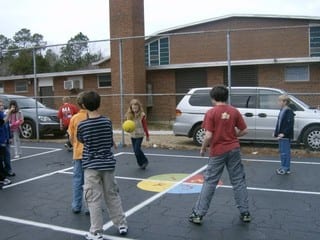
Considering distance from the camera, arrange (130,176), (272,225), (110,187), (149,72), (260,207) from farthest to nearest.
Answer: (149,72)
(130,176)
(260,207)
(272,225)
(110,187)

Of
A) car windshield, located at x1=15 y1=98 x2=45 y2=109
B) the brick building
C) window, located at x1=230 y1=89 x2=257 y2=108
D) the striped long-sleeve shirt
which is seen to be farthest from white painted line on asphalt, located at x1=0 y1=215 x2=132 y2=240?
the brick building

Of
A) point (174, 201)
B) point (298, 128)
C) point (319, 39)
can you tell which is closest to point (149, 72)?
point (319, 39)

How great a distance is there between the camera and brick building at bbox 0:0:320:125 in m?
21.5

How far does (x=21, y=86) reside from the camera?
29125mm

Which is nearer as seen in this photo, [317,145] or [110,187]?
[110,187]

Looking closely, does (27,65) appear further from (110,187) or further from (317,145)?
(110,187)

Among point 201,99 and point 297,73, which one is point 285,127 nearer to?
point 201,99

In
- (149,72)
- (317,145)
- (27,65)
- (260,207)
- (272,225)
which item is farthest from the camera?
(27,65)

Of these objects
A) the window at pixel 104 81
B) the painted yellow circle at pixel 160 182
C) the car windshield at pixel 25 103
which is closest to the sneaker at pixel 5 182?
the painted yellow circle at pixel 160 182

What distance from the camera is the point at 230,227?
536cm

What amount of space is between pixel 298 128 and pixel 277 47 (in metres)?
14.0

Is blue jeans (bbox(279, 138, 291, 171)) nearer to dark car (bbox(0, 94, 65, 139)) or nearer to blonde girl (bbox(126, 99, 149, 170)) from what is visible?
blonde girl (bbox(126, 99, 149, 170))

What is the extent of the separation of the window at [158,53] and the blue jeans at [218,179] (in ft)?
74.1

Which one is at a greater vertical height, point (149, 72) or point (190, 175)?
point (149, 72)
